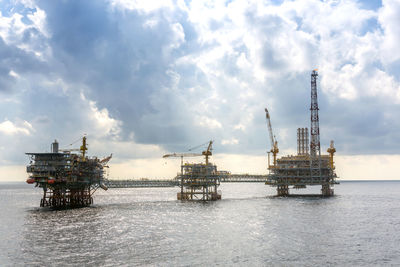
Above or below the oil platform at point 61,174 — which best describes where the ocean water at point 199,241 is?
below

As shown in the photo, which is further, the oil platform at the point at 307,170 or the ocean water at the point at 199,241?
the oil platform at the point at 307,170

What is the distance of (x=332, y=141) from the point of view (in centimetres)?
19175

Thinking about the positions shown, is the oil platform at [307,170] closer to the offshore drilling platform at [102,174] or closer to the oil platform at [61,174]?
the offshore drilling platform at [102,174]

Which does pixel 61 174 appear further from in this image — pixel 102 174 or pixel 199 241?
pixel 199 241

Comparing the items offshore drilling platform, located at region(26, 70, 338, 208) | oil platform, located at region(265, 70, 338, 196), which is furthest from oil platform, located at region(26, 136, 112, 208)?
oil platform, located at region(265, 70, 338, 196)

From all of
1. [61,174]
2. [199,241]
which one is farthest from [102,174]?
[199,241]

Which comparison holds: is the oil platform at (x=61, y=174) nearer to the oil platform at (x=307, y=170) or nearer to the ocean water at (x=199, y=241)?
the ocean water at (x=199, y=241)

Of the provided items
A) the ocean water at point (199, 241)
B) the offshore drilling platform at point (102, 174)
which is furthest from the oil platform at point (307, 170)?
the ocean water at point (199, 241)

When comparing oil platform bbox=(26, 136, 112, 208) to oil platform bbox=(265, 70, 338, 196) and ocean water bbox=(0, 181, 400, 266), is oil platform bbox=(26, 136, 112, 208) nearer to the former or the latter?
ocean water bbox=(0, 181, 400, 266)

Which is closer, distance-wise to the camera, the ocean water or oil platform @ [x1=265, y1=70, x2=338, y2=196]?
the ocean water

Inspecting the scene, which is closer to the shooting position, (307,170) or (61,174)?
(61,174)

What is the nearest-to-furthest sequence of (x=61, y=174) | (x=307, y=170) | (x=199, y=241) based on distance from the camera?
(x=199, y=241)
(x=61, y=174)
(x=307, y=170)

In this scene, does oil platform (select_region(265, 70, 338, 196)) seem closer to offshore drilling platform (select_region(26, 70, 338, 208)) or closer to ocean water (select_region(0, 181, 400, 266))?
offshore drilling platform (select_region(26, 70, 338, 208))

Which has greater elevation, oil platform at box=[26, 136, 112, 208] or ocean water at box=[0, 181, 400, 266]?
oil platform at box=[26, 136, 112, 208]
